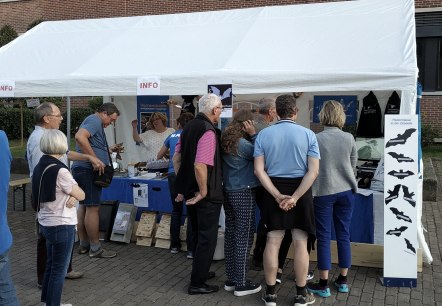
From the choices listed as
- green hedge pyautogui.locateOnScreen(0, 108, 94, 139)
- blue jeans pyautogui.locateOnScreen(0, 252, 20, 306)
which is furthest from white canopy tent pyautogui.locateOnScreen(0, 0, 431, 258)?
green hedge pyautogui.locateOnScreen(0, 108, 94, 139)

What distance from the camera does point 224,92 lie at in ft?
15.9

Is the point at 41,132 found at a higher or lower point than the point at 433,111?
lower

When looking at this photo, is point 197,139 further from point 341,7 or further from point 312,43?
point 341,7

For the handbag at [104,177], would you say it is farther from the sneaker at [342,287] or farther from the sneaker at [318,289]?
the sneaker at [342,287]

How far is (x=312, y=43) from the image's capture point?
17.6 ft

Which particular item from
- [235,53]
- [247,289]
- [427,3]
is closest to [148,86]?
[235,53]

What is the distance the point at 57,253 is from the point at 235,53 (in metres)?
2.95

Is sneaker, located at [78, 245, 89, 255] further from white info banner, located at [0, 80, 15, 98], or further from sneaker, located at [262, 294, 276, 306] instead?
sneaker, located at [262, 294, 276, 306]

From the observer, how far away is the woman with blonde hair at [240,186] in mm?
4051

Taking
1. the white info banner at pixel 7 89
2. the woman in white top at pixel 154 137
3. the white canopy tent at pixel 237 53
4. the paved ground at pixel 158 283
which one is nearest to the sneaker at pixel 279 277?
the paved ground at pixel 158 283

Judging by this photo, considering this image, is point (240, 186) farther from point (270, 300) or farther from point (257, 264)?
point (257, 264)

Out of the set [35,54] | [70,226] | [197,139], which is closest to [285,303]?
[197,139]

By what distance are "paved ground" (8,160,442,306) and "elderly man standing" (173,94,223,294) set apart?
31 cm

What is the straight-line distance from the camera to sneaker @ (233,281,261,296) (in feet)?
13.7
